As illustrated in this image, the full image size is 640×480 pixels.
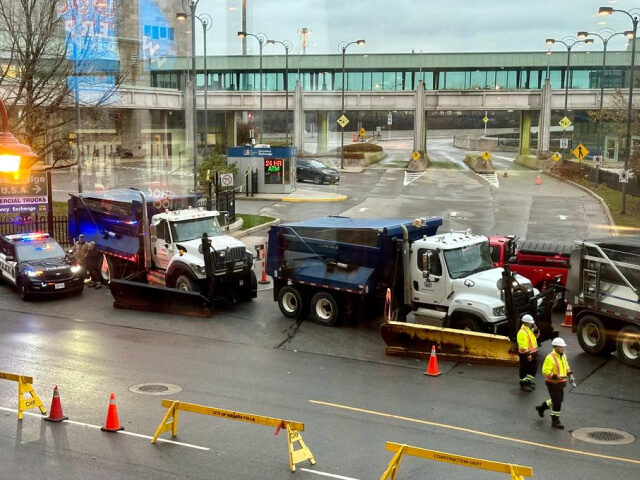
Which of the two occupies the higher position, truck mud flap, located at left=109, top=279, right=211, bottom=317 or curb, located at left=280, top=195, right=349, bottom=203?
curb, located at left=280, top=195, right=349, bottom=203

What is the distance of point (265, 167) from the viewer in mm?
50156

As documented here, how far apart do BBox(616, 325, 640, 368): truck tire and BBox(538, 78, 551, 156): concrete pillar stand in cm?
5926

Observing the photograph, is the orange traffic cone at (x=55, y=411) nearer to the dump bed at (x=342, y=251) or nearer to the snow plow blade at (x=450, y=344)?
the snow plow blade at (x=450, y=344)

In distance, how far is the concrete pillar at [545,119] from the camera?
7331 centimetres

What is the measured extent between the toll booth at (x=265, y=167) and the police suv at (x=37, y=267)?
83.1ft

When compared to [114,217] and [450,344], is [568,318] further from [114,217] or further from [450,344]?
[114,217]

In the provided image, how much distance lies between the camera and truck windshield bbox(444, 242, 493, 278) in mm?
18484

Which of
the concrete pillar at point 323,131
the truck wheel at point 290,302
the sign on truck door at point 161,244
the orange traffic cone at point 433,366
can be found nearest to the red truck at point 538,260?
the truck wheel at point 290,302

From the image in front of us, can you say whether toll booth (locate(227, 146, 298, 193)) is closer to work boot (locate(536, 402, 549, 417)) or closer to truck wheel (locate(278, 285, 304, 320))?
truck wheel (locate(278, 285, 304, 320))

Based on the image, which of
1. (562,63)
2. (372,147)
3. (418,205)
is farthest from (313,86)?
(418,205)

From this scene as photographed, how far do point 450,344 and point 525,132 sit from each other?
2762 inches

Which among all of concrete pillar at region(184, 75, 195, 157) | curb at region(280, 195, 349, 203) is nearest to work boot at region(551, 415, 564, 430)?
concrete pillar at region(184, 75, 195, 157)

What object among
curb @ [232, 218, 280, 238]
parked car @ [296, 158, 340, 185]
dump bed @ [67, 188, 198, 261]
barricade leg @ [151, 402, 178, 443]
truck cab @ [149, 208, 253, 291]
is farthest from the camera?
parked car @ [296, 158, 340, 185]

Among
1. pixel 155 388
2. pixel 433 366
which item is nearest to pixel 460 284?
pixel 433 366
